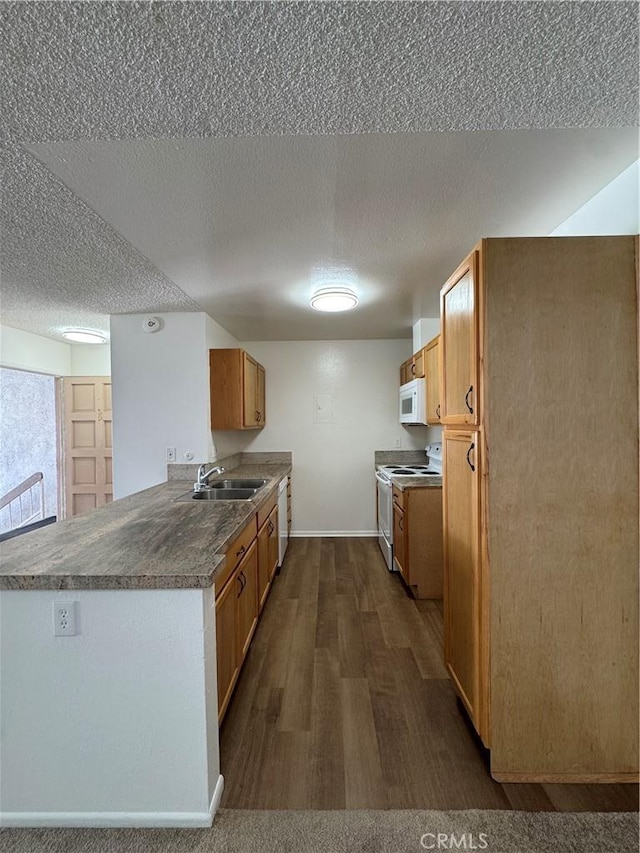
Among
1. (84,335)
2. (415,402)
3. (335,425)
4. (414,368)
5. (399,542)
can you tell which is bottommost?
(399,542)

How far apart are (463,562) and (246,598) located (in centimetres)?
126

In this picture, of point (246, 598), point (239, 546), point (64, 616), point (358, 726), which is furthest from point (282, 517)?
point (64, 616)

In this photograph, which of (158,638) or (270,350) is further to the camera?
(270,350)

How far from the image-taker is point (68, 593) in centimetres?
136

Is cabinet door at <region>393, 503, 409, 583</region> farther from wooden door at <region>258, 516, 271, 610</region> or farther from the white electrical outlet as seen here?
the white electrical outlet

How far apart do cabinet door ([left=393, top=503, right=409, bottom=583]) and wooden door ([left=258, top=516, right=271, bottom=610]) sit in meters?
1.12

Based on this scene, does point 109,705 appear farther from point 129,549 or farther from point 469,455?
point 469,455

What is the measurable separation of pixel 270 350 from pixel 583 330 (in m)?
3.91

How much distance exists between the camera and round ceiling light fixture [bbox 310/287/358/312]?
2885mm

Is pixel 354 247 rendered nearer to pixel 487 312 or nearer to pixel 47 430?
pixel 487 312

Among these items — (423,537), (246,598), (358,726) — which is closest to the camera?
(358,726)

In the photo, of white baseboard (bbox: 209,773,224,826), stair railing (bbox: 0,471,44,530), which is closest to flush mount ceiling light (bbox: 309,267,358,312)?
white baseboard (bbox: 209,773,224,826)

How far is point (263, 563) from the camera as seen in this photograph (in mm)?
2889

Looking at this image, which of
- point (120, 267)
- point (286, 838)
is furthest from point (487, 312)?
point (120, 267)
